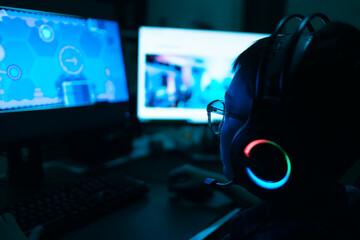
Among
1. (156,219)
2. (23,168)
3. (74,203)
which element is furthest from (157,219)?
(23,168)

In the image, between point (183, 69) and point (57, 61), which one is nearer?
point (57, 61)

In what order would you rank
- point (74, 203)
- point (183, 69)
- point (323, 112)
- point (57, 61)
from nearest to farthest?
point (323, 112) → point (74, 203) → point (57, 61) → point (183, 69)

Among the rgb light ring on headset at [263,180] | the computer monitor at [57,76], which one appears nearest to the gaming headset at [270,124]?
the rgb light ring on headset at [263,180]

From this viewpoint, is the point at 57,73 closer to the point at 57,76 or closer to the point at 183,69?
the point at 57,76

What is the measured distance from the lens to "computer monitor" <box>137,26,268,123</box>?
114 cm

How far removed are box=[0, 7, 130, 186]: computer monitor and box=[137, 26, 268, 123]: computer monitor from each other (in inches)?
5.3

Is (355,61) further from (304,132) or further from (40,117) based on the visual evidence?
(40,117)

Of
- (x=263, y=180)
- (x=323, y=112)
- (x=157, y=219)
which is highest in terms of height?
(x=323, y=112)

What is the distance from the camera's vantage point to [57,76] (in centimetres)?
83

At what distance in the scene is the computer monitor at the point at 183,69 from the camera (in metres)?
1.14

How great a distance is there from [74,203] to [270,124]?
1.56 ft

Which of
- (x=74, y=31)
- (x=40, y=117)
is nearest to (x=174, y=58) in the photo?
(x=74, y=31)

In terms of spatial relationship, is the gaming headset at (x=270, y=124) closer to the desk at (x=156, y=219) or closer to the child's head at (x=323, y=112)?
the child's head at (x=323, y=112)

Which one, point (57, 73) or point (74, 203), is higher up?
point (57, 73)
